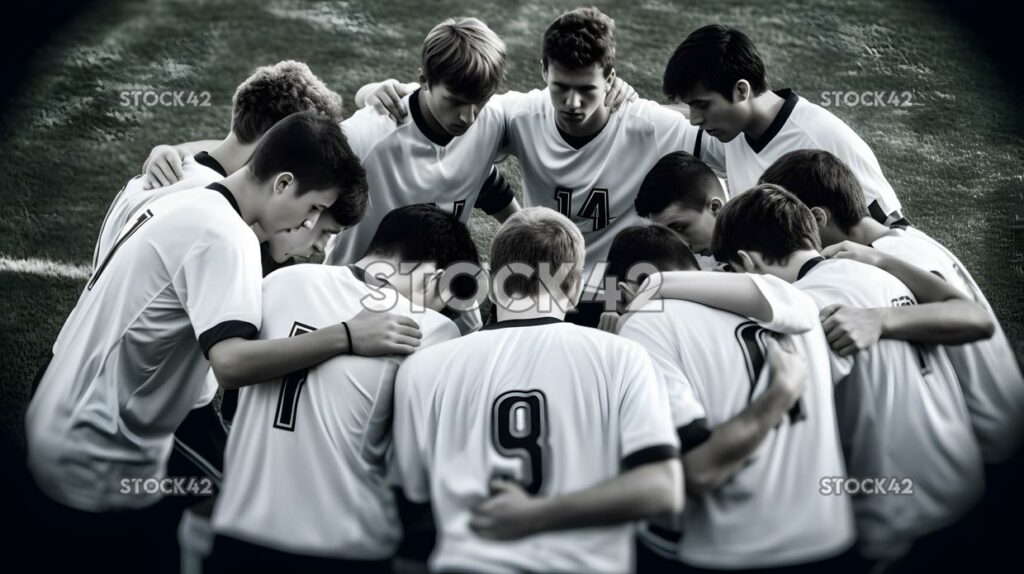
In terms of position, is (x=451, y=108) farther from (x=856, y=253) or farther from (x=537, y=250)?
(x=856, y=253)

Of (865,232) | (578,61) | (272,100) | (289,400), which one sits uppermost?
(578,61)

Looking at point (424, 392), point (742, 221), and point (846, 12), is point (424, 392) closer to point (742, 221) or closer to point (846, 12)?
point (742, 221)

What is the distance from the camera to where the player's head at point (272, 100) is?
4676mm

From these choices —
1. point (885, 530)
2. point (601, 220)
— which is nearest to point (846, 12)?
point (601, 220)

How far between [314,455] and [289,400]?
204 mm

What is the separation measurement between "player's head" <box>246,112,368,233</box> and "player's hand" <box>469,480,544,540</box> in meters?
1.43

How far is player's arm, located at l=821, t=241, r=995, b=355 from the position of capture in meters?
3.43

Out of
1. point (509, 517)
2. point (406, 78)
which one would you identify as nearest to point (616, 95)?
point (509, 517)

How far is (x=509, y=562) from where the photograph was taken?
288 centimetres

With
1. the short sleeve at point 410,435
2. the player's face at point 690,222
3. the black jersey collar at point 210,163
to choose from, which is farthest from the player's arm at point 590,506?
the black jersey collar at point 210,163

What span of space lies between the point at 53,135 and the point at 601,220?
17.7 ft

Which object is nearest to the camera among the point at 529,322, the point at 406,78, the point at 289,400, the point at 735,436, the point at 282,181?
the point at 735,436

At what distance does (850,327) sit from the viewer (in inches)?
135

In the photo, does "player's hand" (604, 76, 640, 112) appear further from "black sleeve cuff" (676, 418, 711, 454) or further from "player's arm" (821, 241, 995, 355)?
"black sleeve cuff" (676, 418, 711, 454)
